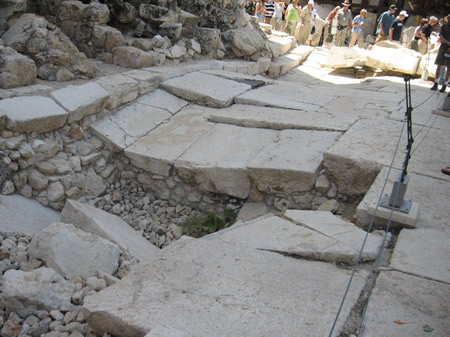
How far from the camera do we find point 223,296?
7.72ft

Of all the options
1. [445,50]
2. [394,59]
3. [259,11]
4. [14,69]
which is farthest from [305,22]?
[14,69]

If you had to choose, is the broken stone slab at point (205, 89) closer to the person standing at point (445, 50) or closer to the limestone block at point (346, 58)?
the person standing at point (445, 50)

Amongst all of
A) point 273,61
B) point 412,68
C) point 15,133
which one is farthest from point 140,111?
point 412,68

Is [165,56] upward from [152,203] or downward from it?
upward

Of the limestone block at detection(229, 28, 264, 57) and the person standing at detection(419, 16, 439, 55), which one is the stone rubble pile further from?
the person standing at detection(419, 16, 439, 55)

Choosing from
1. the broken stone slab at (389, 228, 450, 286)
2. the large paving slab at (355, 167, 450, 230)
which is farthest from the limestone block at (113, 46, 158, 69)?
the broken stone slab at (389, 228, 450, 286)

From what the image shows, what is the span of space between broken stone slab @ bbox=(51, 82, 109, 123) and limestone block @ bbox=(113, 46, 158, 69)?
4.06 feet

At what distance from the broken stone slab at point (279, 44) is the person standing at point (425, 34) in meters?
3.05

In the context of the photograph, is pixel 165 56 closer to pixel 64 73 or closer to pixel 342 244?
pixel 64 73

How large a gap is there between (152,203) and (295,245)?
7.39 feet

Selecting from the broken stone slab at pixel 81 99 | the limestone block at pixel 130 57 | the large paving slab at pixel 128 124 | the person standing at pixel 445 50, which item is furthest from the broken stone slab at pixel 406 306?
the person standing at pixel 445 50

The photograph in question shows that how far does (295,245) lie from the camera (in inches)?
112

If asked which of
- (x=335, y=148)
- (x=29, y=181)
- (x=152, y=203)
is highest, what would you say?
(x=335, y=148)

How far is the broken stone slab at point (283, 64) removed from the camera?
9.19 meters
